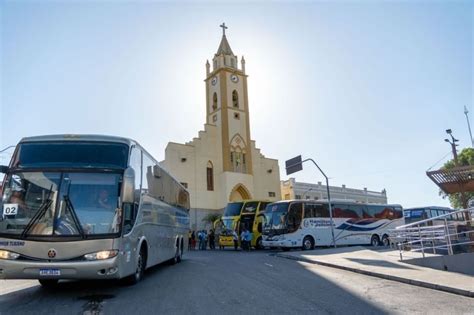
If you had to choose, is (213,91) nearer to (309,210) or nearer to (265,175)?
(265,175)

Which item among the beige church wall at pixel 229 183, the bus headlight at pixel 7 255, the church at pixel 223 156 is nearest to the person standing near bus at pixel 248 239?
the church at pixel 223 156

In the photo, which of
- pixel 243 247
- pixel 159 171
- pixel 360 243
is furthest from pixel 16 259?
pixel 360 243

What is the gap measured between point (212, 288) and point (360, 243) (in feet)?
73.2

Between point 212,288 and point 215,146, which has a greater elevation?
point 215,146

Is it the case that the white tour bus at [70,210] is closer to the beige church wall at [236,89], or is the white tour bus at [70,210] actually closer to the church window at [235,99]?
the beige church wall at [236,89]

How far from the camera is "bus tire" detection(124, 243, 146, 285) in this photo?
374 inches

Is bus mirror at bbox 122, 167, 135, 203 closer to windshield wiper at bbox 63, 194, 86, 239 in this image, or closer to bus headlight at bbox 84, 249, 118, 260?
windshield wiper at bbox 63, 194, 86, 239

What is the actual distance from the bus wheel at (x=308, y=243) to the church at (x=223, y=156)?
16.9m

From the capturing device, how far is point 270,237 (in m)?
25.2

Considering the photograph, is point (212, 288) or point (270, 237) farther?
point (270, 237)

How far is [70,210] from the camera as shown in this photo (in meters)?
7.88

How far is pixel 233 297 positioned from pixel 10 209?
471cm

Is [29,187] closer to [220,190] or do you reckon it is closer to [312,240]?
[312,240]

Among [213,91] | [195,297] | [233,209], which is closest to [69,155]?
[195,297]
